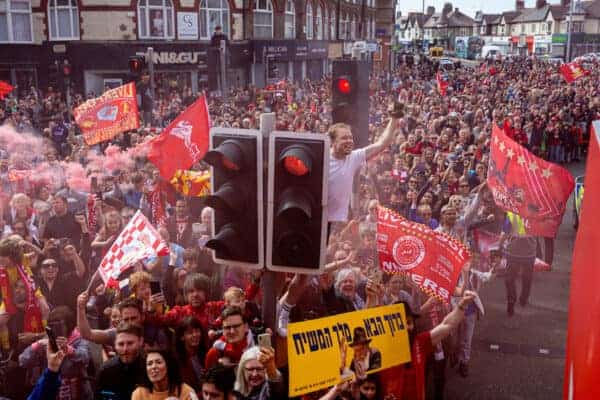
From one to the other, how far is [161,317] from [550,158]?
16.8 m

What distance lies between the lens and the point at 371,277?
240 inches

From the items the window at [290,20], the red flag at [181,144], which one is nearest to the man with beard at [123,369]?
the red flag at [181,144]

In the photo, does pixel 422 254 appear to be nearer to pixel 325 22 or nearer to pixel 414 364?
pixel 414 364

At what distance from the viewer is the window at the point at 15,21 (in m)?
28.5

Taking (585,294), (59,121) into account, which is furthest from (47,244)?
(59,121)

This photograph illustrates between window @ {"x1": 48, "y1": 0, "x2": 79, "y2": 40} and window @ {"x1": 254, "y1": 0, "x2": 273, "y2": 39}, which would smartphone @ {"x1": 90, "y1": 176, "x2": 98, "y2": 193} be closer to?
window @ {"x1": 48, "y1": 0, "x2": 79, "y2": 40}

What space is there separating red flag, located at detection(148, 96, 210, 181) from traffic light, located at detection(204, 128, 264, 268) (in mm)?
5100

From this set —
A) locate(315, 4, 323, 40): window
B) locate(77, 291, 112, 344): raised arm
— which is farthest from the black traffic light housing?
locate(315, 4, 323, 40): window

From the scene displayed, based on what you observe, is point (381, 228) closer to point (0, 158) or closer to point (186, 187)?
point (186, 187)

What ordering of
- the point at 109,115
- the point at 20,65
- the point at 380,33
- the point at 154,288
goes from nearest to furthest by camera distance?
the point at 154,288 < the point at 109,115 < the point at 20,65 < the point at 380,33

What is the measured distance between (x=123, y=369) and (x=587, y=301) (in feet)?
10.6

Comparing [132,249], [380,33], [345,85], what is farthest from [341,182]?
[380,33]

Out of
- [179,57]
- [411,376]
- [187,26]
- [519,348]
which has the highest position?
[187,26]

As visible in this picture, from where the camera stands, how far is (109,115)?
447 inches
